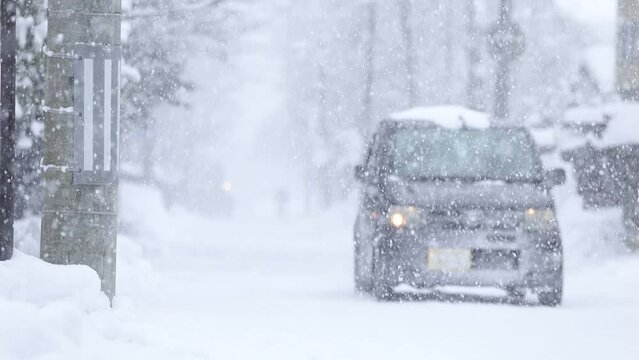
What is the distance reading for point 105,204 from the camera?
27.0 ft

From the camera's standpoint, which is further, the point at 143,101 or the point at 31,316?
the point at 143,101

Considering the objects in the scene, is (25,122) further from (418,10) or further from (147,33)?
(418,10)

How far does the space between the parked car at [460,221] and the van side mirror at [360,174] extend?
36 cm

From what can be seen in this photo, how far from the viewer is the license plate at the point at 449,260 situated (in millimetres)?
12641

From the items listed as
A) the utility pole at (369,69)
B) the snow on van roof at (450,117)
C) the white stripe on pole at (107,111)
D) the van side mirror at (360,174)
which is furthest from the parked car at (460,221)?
the utility pole at (369,69)

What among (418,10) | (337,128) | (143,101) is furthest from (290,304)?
(337,128)

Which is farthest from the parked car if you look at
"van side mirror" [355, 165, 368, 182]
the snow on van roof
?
"van side mirror" [355, 165, 368, 182]

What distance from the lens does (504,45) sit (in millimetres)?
35500

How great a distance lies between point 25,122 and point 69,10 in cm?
669

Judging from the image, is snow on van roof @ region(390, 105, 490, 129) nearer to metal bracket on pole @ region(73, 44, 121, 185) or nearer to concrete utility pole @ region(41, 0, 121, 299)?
metal bracket on pole @ region(73, 44, 121, 185)

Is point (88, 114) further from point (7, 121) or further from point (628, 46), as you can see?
point (628, 46)

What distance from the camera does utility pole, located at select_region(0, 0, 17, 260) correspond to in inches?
320

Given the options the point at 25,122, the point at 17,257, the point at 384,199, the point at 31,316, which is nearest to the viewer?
the point at 31,316

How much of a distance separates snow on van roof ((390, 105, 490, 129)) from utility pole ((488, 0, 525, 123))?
60.9 ft
